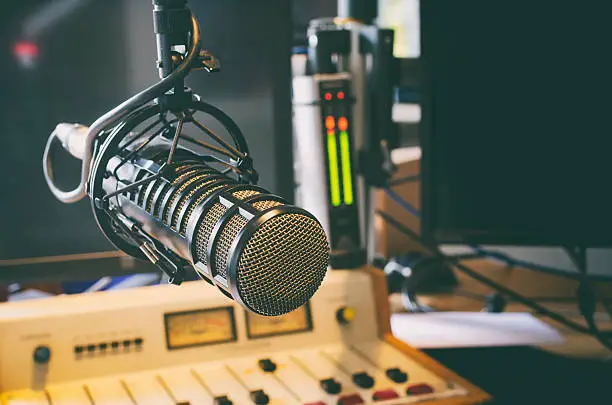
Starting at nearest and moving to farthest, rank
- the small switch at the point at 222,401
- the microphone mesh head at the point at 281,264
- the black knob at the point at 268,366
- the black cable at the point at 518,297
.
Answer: the microphone mesh head at the point at 281,264 < the small switch at the point at 222,401 < the black knob at the point at 268,366 < the black cable at the point at 518,297

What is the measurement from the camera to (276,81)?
135cm

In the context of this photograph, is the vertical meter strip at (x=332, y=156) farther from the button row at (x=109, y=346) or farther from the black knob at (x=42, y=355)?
the black knob at (x=42, y=355)

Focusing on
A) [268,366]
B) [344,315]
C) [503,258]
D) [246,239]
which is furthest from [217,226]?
[503,258]

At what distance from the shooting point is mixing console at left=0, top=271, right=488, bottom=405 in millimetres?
1074

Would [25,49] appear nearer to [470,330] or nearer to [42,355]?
[42,355]

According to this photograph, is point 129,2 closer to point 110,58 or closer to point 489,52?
point 110,58

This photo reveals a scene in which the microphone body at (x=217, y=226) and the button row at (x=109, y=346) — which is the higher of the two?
the microphone body at (x=217, y=226)

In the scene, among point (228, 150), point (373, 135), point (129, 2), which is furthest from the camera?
point (373, 135)

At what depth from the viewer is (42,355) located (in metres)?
1.09

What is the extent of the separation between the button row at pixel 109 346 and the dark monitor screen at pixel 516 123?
0.54 metres

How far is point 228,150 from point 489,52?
2.75 feet

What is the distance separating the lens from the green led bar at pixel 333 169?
1328mm

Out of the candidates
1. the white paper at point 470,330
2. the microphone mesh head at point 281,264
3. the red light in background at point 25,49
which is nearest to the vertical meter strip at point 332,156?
the white paper at point 470,330

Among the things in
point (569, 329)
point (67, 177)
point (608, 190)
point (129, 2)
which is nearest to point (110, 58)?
point (129, 2)
